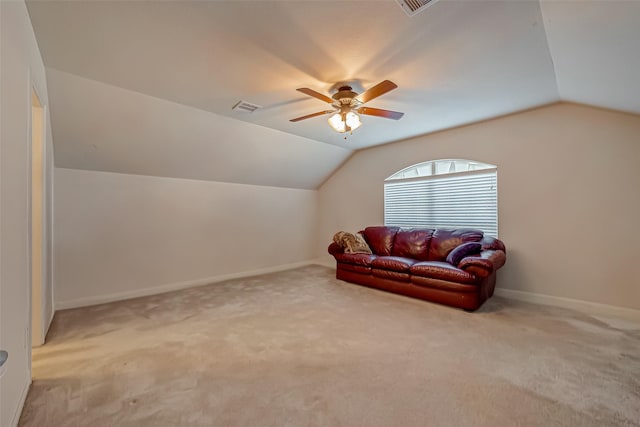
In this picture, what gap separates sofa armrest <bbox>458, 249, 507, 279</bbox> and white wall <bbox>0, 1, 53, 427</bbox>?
3930 mm

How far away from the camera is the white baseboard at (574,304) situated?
3.13 metres

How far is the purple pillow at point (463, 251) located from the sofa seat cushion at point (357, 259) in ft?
3.90

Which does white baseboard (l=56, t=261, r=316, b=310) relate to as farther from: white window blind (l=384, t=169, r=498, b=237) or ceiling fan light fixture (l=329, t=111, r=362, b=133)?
ceiling fan light fixture (l=329, t=111, r=362, b=133)

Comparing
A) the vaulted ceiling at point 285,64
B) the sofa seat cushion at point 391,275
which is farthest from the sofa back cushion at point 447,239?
the vaulted ceiling at point 285,64

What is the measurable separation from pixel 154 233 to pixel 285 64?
339cm

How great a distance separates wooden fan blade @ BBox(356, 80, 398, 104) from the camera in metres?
2.37

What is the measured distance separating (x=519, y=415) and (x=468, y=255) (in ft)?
7.47

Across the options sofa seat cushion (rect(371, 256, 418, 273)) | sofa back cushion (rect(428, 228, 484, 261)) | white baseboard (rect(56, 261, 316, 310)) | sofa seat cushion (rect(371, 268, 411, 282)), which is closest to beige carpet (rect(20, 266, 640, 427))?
white baseboard (rect(56, 261, 316, 310))

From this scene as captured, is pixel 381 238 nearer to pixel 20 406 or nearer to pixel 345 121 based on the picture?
pixel 345 121

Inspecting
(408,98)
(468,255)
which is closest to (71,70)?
(408,98)

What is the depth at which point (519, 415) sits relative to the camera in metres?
1.65

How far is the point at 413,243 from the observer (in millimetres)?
4582

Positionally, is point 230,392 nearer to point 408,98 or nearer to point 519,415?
point 519,415

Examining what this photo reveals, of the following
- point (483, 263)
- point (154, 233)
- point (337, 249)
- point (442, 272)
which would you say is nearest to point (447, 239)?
point (442, 272)
